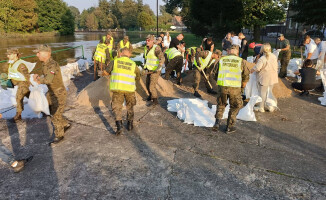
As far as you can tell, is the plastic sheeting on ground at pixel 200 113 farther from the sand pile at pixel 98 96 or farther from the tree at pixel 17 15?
the tree at pixel 17 15

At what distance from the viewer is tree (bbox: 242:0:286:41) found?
18758 mm

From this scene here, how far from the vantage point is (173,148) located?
4.08 m

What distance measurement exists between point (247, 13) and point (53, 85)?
19.7m

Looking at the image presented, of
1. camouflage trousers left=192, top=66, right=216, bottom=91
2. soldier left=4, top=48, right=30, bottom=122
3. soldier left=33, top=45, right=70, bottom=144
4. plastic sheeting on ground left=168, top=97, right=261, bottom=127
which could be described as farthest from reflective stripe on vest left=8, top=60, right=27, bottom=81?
camouflage trousers left=192, top=66, right=216, bottom=91

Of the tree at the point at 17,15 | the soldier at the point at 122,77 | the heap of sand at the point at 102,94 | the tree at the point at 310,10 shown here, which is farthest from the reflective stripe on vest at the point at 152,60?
the tree at the point at 17,15

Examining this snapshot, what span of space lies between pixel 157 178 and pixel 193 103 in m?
2.74

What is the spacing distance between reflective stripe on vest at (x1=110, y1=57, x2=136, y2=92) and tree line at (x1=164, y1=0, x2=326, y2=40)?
16.6 meters

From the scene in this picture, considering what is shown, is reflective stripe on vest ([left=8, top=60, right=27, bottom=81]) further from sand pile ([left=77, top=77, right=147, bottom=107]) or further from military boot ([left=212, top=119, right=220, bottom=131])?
military boot ([left=212, top=119, right=220, bottom=131])

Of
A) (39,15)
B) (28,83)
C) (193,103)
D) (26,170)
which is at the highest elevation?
(39,15)

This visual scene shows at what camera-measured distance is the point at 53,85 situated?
414 centimetres

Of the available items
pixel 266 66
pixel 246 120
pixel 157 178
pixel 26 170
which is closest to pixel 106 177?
pixel 157 178

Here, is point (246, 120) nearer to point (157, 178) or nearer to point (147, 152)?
point (147, 152)

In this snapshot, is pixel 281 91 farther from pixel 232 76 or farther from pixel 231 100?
pixel 232 76

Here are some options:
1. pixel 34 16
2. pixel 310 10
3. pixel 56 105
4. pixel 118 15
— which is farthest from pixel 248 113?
pixel 118 15
